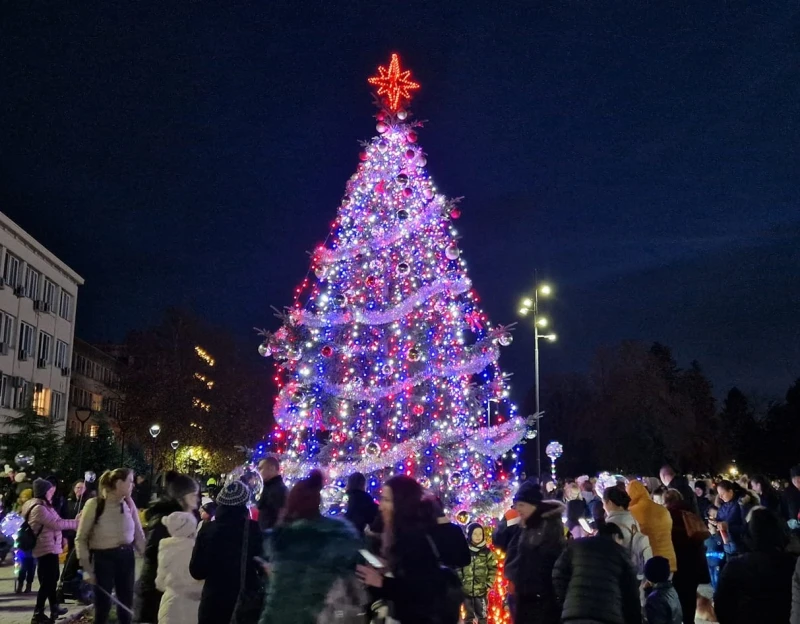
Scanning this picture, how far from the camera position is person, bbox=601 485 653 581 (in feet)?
23.6

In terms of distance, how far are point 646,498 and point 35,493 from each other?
806cm

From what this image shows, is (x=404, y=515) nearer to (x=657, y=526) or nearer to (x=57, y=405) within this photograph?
(x=657, y=526)

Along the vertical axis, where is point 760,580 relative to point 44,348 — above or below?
below

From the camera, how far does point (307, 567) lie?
450 centimetres

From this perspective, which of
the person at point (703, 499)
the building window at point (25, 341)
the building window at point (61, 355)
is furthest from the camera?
the building window at point (61, 355)

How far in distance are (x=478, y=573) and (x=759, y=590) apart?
4508mm

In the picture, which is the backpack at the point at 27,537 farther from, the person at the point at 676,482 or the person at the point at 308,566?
the person at the point at 676,482

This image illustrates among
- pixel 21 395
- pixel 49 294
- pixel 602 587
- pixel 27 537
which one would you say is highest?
pixel 49 294

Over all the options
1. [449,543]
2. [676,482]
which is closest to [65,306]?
[676,482]

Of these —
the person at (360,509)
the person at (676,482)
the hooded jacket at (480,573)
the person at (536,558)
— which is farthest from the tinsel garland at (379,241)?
the person at (536,558)

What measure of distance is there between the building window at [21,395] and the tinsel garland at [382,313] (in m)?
28.0

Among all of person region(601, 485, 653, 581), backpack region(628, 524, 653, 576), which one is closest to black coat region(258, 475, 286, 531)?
person region(601, 485, 653, 581)

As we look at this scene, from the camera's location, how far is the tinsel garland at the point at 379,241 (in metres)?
17.7

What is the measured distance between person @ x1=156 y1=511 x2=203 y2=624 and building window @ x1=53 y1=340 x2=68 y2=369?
4428 cm
